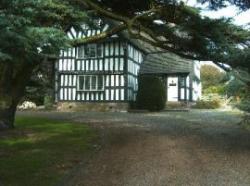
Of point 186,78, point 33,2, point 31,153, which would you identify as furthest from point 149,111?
point 33,2

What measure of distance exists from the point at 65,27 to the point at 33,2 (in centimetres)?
838

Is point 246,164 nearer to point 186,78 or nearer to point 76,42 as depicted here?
point 76,42

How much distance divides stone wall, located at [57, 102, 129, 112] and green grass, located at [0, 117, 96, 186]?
13.5 m

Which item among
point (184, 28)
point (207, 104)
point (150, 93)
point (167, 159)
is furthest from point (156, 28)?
point (207, 104)

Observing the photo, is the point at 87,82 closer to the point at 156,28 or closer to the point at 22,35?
the point at 156,28

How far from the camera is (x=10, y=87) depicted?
1912cm

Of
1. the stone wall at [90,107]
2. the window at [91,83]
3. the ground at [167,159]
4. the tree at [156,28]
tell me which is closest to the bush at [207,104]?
the stone wall at [90,107]

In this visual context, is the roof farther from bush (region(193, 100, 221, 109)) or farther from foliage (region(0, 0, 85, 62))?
foliage (region(0, 0, 85, 62))

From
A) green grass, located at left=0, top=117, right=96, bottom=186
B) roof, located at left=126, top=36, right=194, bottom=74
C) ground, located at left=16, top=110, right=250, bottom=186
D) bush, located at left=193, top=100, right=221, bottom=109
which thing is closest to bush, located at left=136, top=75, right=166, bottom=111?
roof, located at left=126, top=36, right=194, bottom=74

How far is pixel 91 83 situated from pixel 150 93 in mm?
4465

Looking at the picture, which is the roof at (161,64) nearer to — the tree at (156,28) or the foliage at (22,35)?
the tree at (156,28)

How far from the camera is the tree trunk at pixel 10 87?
18.9 metres

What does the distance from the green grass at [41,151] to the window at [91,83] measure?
14.5 metres

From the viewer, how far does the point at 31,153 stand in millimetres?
13953
